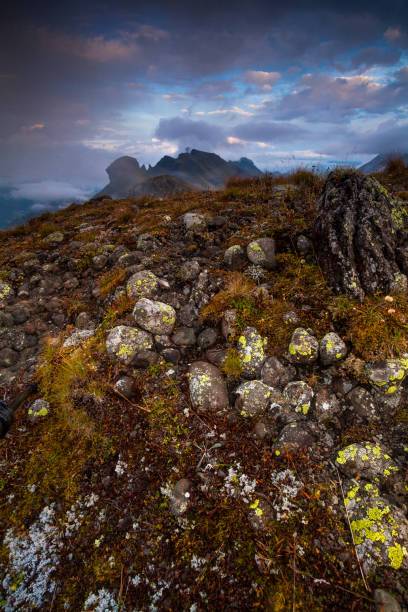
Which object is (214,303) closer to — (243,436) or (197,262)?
(197,262)

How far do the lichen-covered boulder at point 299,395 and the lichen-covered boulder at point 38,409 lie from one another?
12.8ft

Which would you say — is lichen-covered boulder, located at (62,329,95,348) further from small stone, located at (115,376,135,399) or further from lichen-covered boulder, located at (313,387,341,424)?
lichen-covered boulder, located at (313,387,341,424)

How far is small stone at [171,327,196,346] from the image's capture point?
184 inches

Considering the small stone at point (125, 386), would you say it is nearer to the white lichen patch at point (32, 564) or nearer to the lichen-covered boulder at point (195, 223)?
the white lichen patch at point (32, 564)

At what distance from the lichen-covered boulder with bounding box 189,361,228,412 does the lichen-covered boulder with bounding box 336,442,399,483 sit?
1.68 metres

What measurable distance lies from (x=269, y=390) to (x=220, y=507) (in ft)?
5.34

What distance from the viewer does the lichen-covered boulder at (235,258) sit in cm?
581

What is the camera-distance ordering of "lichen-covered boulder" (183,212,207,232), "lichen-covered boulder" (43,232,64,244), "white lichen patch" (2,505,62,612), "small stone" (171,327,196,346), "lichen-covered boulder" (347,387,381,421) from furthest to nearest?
"lichen-covered boulder" (43,232,64,244)
"lichen-covered boulder" (183,212,207,232)
"small stone" (171,327,196,346)
"lichen-covered boulder" (347,387,381,421)
"white lichen patch" (2,505,62,612)

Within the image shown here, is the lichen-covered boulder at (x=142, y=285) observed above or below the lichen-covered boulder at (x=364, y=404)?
above

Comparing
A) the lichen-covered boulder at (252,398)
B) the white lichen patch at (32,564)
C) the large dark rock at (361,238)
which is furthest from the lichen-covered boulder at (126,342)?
the large dark rock at (361,238)

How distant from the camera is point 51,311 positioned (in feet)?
20.0

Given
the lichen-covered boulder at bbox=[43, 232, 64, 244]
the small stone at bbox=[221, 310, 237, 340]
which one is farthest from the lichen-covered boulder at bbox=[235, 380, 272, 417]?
the lichen-covered boulder at bbox=[43, 232, 64, 244]

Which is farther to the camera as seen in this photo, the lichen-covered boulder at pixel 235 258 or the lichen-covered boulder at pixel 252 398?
the lichen-covered boulder at pixel 235 258

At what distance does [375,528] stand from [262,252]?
476 centimetres
